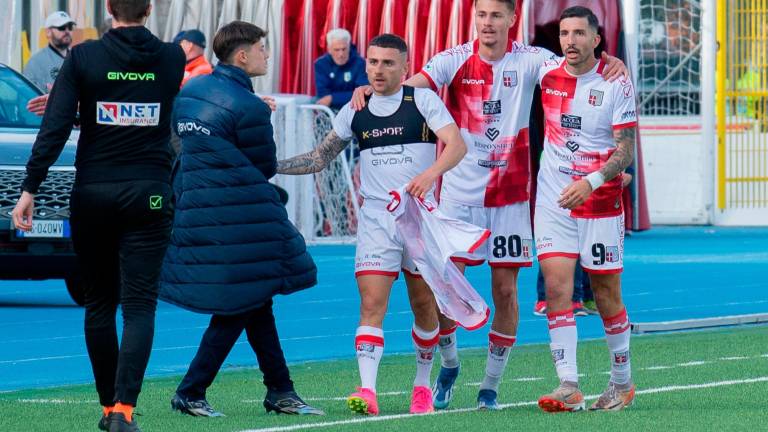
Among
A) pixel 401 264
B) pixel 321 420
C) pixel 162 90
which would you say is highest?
pixel 162 90

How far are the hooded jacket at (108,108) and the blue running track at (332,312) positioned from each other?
259 centimetres

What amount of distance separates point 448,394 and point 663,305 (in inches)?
227

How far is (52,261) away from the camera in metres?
12.8

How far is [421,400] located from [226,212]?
1.22 metres

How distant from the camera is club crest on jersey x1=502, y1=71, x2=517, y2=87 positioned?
866cm

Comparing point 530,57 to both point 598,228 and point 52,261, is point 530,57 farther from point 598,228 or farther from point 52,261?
point 52,261

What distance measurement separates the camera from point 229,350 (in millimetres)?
8367

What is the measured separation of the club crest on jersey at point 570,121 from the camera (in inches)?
332

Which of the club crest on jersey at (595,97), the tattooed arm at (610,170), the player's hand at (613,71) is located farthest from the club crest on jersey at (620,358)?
the player's hand at (613,71)

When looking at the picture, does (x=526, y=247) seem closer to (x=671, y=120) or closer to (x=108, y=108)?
(x=108, y=108)

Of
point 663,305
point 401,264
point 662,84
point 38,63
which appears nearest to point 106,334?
point 401,264

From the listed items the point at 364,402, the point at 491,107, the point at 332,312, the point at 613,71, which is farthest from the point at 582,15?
the point at 332,312

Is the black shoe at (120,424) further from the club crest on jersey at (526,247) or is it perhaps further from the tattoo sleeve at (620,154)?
the tattoo sleeve at (620,154)

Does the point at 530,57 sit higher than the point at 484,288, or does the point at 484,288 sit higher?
the point at 530,57
